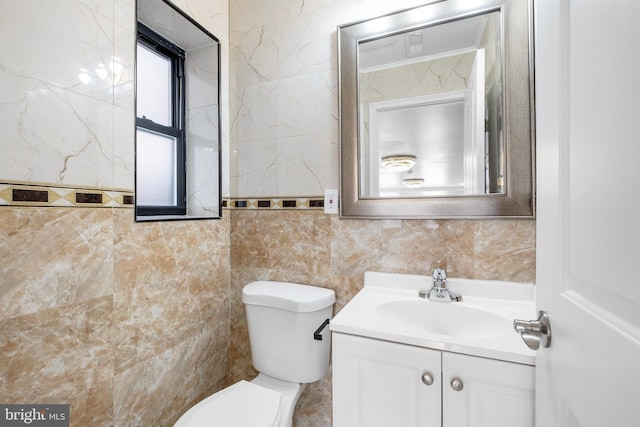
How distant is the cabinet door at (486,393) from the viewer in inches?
28.6

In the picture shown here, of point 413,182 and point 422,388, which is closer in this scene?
point 422,388

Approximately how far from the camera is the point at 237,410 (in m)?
1.02

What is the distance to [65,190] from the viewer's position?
91cm

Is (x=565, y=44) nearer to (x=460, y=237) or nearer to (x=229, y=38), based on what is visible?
(x=460, y=237)

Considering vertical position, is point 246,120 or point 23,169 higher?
point 246,120

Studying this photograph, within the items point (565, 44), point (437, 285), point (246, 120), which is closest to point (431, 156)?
point (437, 285)

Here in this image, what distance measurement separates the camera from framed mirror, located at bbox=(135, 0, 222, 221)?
4.55 feet

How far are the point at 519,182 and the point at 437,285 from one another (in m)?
0.46

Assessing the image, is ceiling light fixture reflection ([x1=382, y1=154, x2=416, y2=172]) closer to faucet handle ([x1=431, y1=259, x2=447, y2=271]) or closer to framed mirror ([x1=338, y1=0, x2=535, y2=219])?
framed mirror ([x1=338, y1=0, x2=535, y2=219])

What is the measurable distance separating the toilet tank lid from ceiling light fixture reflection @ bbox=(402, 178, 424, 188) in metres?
0.55

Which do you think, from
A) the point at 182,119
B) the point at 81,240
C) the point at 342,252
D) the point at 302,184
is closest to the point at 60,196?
the point at 81,240

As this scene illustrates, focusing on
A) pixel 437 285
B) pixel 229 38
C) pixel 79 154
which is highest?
pixel 229 38

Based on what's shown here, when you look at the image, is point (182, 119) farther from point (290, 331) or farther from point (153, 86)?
point (290, 331)

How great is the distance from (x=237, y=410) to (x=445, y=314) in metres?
0.79
